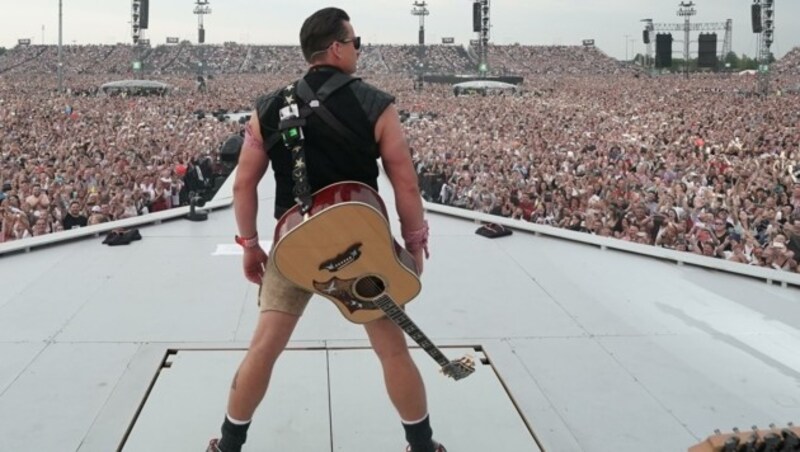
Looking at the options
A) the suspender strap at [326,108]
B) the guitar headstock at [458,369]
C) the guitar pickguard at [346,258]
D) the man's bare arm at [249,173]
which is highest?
the suspender strap at [326,108]

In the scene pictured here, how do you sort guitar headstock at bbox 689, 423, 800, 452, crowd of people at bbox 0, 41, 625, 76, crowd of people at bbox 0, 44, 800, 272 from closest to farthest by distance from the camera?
guitar headstock at bbox 689, 423, 800, 452
crowd of people at bbox 0, 44, 800, 272
crowd of people at bbox 0, 41, 625, 76

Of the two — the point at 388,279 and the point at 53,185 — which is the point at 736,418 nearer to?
the point at 388,279

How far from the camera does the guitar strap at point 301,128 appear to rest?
7.54ft

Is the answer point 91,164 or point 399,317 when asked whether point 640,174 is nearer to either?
point 91,164

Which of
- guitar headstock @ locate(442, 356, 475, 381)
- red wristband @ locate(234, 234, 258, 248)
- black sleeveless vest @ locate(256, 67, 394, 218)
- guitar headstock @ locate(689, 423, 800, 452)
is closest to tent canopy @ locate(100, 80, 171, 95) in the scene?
red wristband @ locate(234, 234, 258, 248)

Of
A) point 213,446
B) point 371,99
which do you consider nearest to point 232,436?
point 213,446

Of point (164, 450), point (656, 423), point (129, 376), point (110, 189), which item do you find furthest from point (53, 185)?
point (656, 423)

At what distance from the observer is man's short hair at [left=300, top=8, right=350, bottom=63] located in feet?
7.80

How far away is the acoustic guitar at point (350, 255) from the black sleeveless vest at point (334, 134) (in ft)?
0.21

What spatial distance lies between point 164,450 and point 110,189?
822 centimetres

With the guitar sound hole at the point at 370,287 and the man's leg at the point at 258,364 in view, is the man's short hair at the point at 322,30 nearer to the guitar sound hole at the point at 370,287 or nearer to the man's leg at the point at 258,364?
the guitar sound hole at the point at 370,287

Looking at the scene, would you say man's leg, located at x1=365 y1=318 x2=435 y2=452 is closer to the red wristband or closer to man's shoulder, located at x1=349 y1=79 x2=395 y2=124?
the red wristband

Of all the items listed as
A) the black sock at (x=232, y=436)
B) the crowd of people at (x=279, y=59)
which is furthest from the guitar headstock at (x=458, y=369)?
the crowd of people at (x=279, y=59)

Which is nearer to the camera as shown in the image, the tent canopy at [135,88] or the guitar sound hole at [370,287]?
the guitar sound hole at [370,287]
